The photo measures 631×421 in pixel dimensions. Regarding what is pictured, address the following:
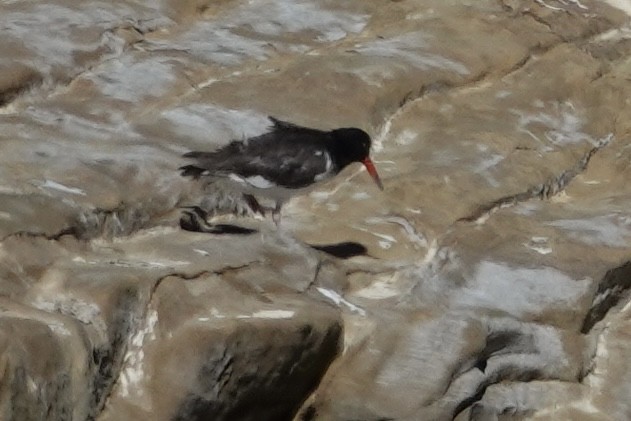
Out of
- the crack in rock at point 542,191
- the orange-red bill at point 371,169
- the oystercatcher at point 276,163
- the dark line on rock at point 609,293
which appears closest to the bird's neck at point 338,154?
the oystercatcher at point 276,163

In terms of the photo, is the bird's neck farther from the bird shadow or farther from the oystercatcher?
the bird shadow

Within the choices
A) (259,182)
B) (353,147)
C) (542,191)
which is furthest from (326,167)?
(542,191)

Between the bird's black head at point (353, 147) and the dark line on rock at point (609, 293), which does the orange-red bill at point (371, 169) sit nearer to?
the bird's black head at point (353, 147)

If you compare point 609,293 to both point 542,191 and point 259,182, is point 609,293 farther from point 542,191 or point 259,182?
point 259,182

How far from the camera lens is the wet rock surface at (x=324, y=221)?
16.3ft

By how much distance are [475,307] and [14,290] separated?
2.33 meters

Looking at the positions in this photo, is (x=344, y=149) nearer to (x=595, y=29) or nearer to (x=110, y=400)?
(x=110, y=400)

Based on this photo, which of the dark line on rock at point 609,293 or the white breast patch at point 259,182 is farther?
the white breast patch at point 259,182

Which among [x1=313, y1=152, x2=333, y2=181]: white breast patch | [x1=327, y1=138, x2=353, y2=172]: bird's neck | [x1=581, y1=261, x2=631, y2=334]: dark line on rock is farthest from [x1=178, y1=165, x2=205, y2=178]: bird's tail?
[x1=581, y1=261, x2=631, y2=334]: dark line on rock

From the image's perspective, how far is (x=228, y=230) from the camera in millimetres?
6328

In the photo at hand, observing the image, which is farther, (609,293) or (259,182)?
(259,182)

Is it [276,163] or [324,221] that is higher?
[276,163]

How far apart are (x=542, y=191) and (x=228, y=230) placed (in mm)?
2272

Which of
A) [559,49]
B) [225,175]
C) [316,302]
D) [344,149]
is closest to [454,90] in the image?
[559,49]
